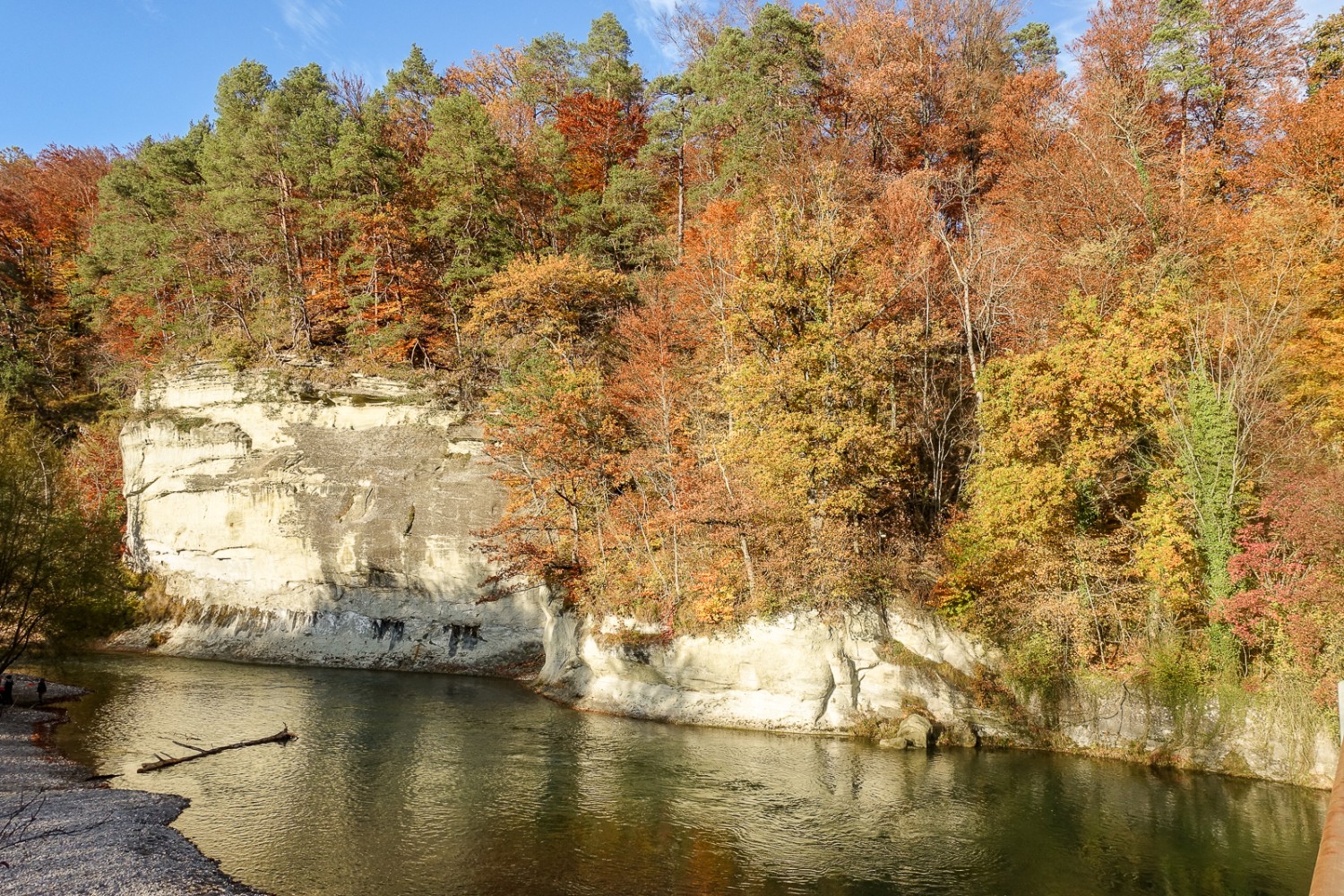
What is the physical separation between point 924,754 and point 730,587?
26.2 feet

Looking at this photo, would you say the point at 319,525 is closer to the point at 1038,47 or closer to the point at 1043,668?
the point at 1043,668

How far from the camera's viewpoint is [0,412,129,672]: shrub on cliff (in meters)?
24.3

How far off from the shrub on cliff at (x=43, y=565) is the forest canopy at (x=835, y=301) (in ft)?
50.2

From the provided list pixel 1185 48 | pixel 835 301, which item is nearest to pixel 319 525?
pixel 835 301

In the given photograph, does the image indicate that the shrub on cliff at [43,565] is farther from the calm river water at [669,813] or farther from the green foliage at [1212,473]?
the green foliage at [1212,473]

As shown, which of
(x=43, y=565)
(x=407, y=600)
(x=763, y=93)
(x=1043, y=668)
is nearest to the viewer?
(x=1043, y=668)

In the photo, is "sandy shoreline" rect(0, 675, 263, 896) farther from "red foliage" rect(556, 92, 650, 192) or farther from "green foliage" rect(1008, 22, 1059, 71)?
"green foliage" rect(1008, 22, 1059, 71)

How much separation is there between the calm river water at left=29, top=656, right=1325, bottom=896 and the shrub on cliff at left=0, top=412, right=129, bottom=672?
3.37 metres

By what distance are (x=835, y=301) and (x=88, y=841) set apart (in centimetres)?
2438

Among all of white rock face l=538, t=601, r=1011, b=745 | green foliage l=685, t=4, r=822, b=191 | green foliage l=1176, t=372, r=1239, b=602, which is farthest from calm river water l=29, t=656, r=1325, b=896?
green foliage l=685, t=4, r=822, b=191

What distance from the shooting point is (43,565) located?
82.9 feet

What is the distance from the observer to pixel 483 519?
128ft

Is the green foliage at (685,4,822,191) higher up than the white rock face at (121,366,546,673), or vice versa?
the green foliage at (685,4,822,191)

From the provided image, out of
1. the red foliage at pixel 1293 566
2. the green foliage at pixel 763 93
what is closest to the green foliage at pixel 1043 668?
the red foliage at pixel 1293 566
